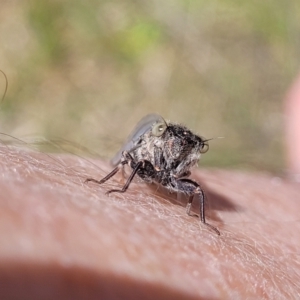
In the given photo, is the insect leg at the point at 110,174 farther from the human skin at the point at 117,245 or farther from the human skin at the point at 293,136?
the human skin at the point at 293,136

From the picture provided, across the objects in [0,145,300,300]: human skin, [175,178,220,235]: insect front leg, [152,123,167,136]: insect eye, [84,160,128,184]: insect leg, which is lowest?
[0,145,300,300]: human skin

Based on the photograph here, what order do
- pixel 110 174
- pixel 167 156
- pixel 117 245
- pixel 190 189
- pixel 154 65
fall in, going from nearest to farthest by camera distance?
1. pixel 117 245
2. pixel 110 174
3. pixel 190 189
4. pixel 167 156
5. pixel 154 65

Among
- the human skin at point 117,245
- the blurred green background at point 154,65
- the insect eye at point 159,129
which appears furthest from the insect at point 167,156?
the blurred green background at point 154,65

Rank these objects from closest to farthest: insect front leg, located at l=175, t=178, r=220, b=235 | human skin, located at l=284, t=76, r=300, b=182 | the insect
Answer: insect front leg, located at l=175, t=178, r=220, b=235
the insect
human skin, located at l=284, t=76, r=300, b=182

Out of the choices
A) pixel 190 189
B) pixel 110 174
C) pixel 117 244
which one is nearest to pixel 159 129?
pixel 190 189

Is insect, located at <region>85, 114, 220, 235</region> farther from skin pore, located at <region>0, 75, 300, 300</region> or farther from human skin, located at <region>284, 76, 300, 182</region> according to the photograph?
human skin, located at <region>284, 76, 300, 182</region>

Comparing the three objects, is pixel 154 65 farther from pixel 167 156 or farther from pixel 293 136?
pixel 167 156

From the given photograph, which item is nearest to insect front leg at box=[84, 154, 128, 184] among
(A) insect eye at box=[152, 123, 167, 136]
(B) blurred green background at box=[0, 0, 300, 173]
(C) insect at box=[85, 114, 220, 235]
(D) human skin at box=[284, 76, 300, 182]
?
(C) insect at box=[85, 114, 220, 235]

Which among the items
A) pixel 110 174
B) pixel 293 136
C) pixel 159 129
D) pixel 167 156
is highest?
pixel 293 136
